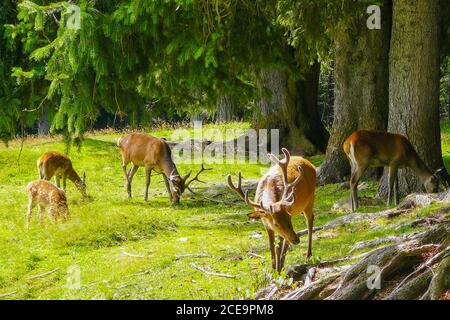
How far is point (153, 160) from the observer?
16.1 metres

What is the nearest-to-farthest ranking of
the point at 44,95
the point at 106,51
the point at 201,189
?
the point at 106,51 → the point at 44,95 → the point at 201,189

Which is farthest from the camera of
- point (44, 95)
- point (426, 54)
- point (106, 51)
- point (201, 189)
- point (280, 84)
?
point (280, 84)

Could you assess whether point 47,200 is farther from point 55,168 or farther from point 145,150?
point 145,150

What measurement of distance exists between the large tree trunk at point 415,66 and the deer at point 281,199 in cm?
446

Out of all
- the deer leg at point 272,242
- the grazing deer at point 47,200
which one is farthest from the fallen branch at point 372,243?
the grazing deer at point 47,200

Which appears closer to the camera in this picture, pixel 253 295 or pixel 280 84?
pixel 253 295

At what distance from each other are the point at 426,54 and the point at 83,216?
19.4 feet

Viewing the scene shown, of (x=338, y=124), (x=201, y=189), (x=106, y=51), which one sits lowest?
(x=201, y=189)

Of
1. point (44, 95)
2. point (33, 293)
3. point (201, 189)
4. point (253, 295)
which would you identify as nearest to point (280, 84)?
point (201, 189)

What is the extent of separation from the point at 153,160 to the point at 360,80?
443cm

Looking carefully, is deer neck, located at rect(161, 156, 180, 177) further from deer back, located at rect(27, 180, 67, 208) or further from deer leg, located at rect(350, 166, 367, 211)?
deer leg, located at rect(350, 166, 367, 211)
